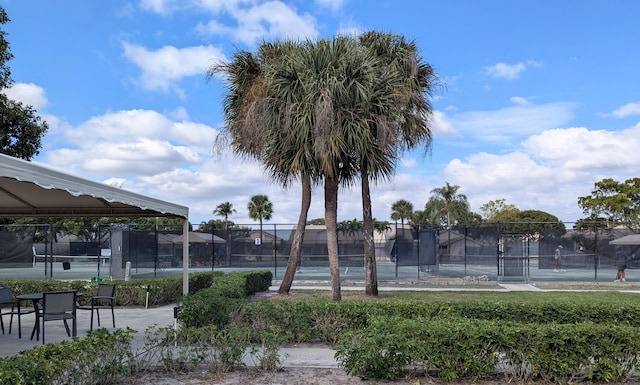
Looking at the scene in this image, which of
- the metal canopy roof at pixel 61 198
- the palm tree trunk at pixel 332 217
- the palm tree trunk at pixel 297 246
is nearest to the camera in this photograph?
the metal canopy roof at pixel 61 198

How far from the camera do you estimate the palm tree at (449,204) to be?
6562 centimetres

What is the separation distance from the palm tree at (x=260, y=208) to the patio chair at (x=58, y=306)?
5526 centimetres

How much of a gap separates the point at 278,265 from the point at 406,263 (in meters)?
5.72

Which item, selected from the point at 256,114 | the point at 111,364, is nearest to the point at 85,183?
the point at 111,364

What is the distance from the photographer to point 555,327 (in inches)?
277

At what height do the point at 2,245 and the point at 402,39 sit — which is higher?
the point at 402,39

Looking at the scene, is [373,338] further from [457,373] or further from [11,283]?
[11,283]

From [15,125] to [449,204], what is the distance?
52.9 meters

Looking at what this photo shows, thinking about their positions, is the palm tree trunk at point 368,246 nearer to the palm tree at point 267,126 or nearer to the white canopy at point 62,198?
the palm tree at point 267,126

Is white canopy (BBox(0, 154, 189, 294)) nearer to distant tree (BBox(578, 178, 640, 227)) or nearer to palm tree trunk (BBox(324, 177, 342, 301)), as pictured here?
palm tree trunk (BBox(324, 177, 342, 301))

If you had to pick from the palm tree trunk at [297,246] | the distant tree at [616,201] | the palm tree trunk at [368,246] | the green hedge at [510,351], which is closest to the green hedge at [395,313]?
the green hedge at [510,351]

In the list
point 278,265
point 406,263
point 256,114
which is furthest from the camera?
point 278,265

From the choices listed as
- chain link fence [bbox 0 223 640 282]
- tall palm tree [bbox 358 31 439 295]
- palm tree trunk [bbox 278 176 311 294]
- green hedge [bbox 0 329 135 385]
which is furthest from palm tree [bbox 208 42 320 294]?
chain link fence [bbox 0 223 640 282]

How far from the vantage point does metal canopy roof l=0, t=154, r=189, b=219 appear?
5.56m
